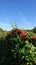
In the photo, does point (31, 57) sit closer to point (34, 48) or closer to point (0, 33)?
point (34, 48)

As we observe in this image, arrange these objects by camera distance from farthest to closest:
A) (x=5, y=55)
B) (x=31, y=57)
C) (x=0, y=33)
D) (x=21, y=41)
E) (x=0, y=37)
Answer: (x=0, y=33) → (x=0, y=37) → (x=5, y=55) → (x=21, y=41) → (x=31, y=57)

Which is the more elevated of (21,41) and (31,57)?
(21,41)

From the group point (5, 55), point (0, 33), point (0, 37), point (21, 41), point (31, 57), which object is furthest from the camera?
point (0, 33)

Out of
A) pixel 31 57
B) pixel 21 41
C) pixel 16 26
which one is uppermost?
pixel 16 26

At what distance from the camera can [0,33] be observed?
20047 mm

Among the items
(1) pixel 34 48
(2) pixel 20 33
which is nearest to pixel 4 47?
(2) pixel 20 33

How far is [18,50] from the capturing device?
13984 millimetres

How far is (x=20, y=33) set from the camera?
15539 mm

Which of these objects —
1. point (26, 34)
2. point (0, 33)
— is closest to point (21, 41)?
point (26, 34)

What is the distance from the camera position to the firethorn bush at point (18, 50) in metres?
13.6

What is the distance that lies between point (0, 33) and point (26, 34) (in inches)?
201

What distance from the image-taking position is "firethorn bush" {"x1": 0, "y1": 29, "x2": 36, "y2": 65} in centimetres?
1357

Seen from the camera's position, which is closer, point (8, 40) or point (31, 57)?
point (31, 57)

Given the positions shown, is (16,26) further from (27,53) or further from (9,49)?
(27,53)
